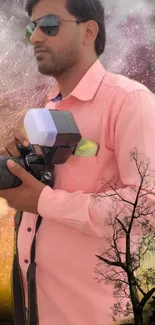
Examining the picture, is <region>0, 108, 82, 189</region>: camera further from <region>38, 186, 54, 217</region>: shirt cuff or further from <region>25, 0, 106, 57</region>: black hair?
<region>25, 0, 106, 57</region>: black hair

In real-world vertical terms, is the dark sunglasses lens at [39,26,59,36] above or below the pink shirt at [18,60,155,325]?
above

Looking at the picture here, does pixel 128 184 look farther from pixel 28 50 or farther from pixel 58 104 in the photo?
pixel 28 50

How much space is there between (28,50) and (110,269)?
0.55 meters

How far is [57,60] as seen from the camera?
23.1 inches

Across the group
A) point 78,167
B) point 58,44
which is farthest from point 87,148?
point 58,44

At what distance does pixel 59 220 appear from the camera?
548 mm

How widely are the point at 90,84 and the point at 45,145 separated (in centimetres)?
11

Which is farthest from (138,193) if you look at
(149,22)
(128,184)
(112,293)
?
(149,22)

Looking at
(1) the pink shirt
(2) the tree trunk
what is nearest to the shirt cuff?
(1) the pink shirt

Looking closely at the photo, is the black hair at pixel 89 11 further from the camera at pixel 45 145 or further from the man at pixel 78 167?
the camera at pixel 45 145

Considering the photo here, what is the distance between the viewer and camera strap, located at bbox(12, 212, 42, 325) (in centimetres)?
61

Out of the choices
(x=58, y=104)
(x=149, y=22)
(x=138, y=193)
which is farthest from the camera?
(x=149, y=22)

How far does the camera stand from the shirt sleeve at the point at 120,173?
0.52 meters

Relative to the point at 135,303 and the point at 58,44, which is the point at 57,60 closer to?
the point at 58,44
